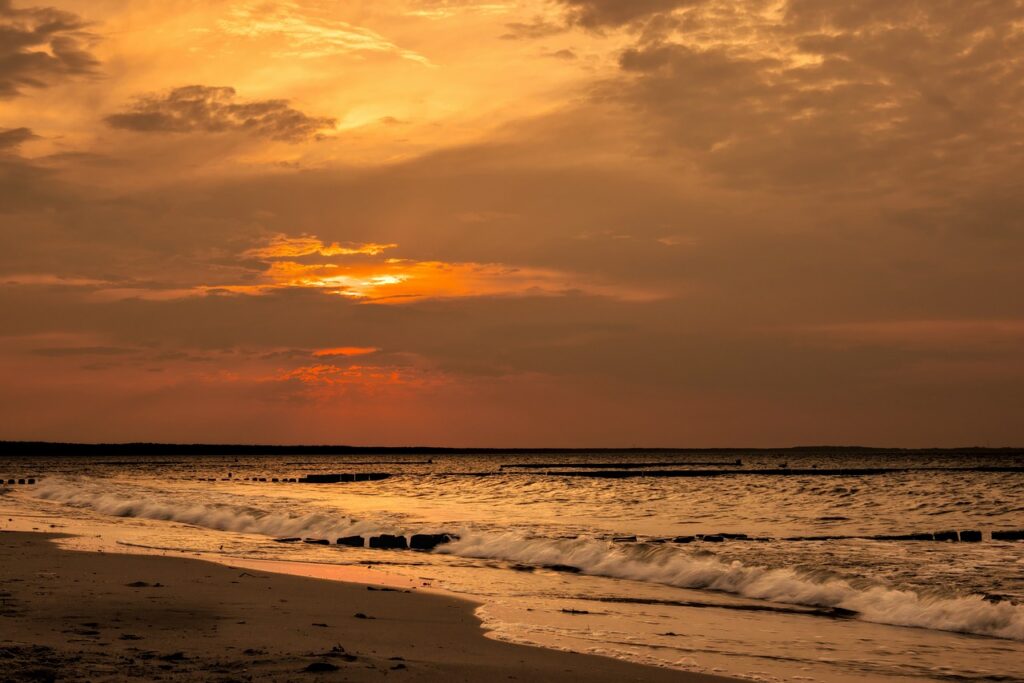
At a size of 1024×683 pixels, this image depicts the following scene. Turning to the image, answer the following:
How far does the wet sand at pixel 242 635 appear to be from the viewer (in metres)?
9.30

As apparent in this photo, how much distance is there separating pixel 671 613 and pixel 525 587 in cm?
389

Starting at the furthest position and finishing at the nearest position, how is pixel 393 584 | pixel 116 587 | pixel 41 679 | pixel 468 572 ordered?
pixel 468 572, pixel 393 584, pixel 116 587, pixel 41 679

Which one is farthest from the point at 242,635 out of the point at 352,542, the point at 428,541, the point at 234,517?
the point at 234,517

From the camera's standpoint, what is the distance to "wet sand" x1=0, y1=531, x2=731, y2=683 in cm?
930

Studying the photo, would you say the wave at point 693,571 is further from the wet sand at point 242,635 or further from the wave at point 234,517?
the wet sand at point 242,635

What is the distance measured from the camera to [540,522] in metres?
35.9

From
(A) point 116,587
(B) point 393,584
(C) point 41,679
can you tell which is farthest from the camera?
(B) point 393,584

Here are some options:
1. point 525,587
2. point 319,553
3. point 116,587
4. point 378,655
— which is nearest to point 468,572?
point 525,587

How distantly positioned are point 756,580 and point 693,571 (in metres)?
1.69

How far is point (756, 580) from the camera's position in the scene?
Result: 763 inches

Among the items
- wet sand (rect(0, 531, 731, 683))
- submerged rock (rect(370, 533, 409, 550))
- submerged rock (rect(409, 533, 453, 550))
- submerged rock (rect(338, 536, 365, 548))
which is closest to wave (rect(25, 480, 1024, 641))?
submerged rock (rect(409, 533, 453, 550))

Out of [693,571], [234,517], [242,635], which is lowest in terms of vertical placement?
[234,517]

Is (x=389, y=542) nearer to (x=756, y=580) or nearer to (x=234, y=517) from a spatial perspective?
(x=234, y=517)

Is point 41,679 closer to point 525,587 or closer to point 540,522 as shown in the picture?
point 525,587
